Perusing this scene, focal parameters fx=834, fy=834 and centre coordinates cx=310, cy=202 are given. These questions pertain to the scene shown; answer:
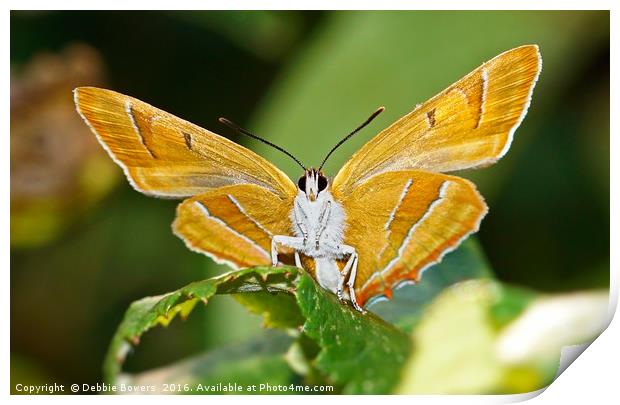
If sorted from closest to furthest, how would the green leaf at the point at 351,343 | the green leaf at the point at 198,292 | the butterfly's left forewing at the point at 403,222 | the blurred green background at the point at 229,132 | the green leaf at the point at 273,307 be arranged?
the green leaf at the point at 198,292 → the green leaf at the point at 351,343 → the green leaf at the point at 273,307 → the butterfly's left forewing at the point at 403,222 → the blurred green background at the point at 229,132

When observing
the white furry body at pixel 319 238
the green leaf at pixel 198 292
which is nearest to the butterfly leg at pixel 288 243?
the white furry body at pixel 319 238

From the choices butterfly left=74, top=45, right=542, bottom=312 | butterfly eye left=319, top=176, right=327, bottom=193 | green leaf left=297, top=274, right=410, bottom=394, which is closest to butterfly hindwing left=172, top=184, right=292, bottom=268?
butterfly left=74, top=45, right=542, bottom=312

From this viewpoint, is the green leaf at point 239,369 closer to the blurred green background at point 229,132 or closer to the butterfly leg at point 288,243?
the butterfly leg at point 288,243

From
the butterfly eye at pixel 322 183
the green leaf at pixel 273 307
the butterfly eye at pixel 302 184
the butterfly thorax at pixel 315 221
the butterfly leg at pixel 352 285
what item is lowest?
the green leaf at pixel 273 307

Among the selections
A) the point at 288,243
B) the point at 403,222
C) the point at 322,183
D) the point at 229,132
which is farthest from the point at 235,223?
the point at 229,132

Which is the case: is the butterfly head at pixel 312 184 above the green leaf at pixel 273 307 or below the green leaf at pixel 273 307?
above

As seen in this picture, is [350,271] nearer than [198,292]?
No

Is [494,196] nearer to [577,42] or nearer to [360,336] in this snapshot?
[577,42]

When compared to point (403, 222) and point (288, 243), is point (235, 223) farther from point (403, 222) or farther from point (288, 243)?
point (403, 222)
